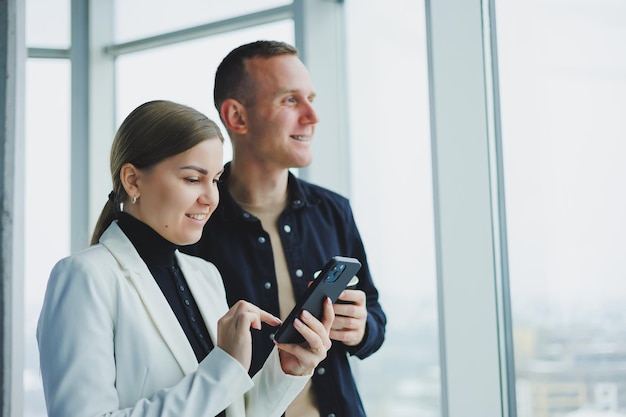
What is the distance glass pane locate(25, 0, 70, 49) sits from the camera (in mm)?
4070

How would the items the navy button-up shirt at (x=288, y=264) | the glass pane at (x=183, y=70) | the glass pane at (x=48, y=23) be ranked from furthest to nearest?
the glass pane at (x=48, y=23), the glass pane at (x=183, y=70), the navy button-up shirt at (x=288, y=264)

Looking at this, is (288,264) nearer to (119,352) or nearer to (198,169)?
(198,169)

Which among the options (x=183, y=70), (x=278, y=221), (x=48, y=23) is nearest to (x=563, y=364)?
(x=278, y=221)

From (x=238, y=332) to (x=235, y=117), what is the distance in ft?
3.00

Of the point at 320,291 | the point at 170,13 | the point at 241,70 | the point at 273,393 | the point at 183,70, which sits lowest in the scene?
the point at 273,393

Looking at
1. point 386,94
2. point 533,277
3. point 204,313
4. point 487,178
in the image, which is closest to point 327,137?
point 386,94

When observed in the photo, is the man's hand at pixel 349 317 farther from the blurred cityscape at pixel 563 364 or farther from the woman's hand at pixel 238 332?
the blurred cityscape at pixel 563 364

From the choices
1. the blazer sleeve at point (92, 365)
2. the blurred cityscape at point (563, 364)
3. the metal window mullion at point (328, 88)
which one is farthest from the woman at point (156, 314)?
the metal window mullion at point (328, 88)

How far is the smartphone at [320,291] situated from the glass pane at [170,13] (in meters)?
2.47

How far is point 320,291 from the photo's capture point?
58.6 inches

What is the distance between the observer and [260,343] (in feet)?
6.34

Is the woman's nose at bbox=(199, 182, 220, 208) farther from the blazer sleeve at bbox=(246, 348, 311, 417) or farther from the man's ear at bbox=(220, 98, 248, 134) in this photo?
the man's ear at bbox=(220, 98, 248, 134)

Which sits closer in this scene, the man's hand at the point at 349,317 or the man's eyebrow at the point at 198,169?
the man's eyebrow at the point at 198,169

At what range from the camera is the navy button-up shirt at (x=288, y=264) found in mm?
1915
